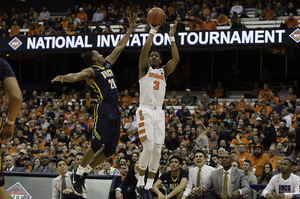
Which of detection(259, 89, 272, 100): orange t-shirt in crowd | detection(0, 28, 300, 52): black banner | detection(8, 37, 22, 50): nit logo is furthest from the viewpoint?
detection(8, 37, 22, 50): nit logo

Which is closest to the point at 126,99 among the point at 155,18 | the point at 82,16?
the point at 82,16

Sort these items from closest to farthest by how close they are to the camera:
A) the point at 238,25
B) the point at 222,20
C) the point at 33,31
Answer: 1. the point at 238,25
2. the point at 222,20
3. the point at 33,31

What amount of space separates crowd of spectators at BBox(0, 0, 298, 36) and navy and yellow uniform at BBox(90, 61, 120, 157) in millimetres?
12513

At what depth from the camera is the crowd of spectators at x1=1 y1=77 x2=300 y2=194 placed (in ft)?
39.8

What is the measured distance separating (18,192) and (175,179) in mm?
3713

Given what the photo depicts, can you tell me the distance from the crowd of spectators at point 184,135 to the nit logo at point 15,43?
3.35 meters

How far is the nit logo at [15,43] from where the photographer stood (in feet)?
69.1

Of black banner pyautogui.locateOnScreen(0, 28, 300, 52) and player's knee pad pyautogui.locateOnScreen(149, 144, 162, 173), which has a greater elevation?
black banner pyautogui.locateOnScreen(0, 28, 300, 52)

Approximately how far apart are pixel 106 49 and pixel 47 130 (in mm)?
5237

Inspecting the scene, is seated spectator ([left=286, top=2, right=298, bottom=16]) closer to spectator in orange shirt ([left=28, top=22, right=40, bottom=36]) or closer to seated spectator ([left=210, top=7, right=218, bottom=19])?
seated spectator ([left=210, top=7, right=218, bottom=19])

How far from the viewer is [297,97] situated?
59.7ft

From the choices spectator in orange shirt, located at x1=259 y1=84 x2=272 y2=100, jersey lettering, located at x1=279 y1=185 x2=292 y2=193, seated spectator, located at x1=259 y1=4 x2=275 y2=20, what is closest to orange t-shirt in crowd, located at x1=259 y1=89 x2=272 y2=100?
spectator in orange shirt, located at x1=259 y1=84 x2=272 y2=100

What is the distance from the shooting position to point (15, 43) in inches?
832

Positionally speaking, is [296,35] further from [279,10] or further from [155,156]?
[155,156]
